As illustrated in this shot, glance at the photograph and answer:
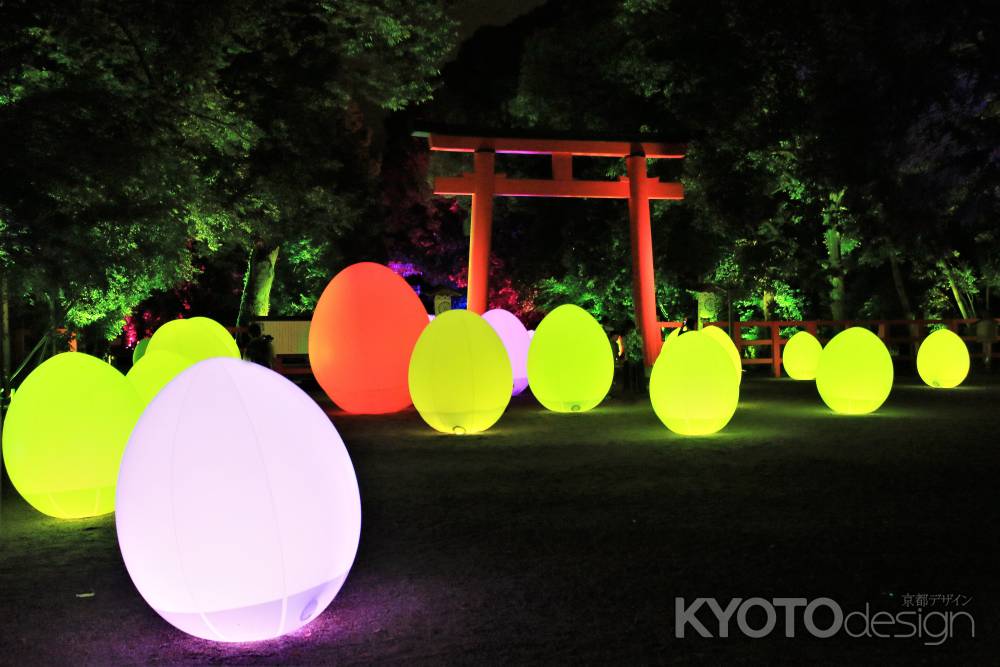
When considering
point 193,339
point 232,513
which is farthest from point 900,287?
point 232,513

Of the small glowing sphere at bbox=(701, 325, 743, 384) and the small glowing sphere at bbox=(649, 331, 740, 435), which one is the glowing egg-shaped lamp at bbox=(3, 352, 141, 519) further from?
the small glowing sphere at bbox=(701, 325, 743, 384)

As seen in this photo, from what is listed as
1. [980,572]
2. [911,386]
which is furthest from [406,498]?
[911,386]

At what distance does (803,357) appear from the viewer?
2464cm

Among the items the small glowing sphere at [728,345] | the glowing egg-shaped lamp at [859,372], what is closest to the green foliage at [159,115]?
the small glowing sphere at [728,345]

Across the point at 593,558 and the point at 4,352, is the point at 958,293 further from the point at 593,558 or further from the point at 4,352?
the point at 593,558

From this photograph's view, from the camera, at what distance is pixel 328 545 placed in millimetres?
4910

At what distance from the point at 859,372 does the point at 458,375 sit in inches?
277

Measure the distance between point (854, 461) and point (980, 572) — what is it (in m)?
4.81

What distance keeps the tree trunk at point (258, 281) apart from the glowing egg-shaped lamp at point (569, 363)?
2038 cm

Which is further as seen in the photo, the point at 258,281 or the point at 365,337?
the point at 258,281

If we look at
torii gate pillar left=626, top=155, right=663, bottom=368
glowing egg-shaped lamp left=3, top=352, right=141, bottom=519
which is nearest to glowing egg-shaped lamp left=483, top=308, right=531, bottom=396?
torii gate pillar left=626, top=155, right=663, bottom=368

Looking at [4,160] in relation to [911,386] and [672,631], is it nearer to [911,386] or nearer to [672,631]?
[672,631]

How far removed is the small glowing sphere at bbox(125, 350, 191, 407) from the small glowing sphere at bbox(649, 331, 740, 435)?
6.65 metres

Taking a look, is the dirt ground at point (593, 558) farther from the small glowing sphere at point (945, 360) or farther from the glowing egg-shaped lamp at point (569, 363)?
the small glowing sphere at point (945, 360)
